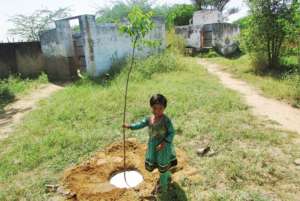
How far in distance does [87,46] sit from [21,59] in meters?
4.61

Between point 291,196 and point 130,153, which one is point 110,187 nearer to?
point 130,153

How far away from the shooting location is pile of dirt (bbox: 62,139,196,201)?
10.1 ft

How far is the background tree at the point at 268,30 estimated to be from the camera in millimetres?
9680

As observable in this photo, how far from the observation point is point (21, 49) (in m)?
12.3

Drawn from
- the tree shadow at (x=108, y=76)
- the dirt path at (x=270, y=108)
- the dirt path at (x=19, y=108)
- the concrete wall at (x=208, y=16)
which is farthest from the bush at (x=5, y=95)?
the concrete wall at (x=208, y=16)

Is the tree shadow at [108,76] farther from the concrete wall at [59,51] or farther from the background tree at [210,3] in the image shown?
the background tree at [210,3]

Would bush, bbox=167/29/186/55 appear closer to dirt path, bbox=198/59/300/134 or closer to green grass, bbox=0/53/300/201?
dirt path, bbox=198/59/300/134

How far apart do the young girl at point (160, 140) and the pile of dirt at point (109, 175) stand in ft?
1.19

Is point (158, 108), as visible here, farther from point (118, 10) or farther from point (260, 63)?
point (118, 10)

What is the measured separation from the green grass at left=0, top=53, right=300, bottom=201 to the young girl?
1.46 ft

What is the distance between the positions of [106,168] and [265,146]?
229 cm

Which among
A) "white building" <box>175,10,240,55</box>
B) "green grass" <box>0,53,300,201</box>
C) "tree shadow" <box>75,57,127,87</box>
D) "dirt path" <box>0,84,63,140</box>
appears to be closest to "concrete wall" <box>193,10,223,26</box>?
"white building" <box>175,10,240,55</box>

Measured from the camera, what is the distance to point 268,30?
386 inches

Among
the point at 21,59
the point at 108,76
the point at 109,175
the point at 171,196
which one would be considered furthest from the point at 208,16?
the point at 171,196
